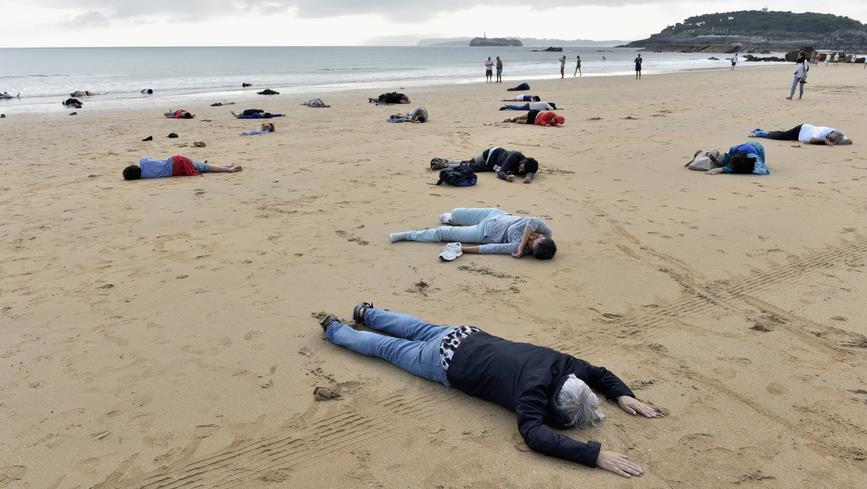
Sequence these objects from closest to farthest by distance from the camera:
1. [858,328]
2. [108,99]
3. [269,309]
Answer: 1. [858,328]
2. [269,309]
3. [108,99]

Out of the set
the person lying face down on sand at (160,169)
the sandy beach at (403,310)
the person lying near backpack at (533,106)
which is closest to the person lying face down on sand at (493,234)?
the sandy beach at (403,310)

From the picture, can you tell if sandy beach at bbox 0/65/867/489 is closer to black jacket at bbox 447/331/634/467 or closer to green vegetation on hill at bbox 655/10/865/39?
black jacket at bbox 447/331/634/467

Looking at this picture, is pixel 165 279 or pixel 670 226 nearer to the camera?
pixel 165 279

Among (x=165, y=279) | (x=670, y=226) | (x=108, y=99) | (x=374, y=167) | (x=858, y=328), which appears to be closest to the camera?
(x=858, y=328)

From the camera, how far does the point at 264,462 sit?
3102mm

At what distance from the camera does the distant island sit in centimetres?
9150

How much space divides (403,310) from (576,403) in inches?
78.9

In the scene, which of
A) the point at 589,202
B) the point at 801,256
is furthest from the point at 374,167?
the point at 801,256

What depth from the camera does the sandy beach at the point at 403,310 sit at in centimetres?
312

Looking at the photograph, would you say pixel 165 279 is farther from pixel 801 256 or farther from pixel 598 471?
pixel 801 256

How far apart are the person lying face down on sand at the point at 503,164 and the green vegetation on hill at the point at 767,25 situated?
13695cm

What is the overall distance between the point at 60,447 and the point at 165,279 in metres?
2.48

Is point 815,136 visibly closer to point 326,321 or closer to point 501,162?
point 501,162

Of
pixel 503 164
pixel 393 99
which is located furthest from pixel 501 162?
pixel 393 99
